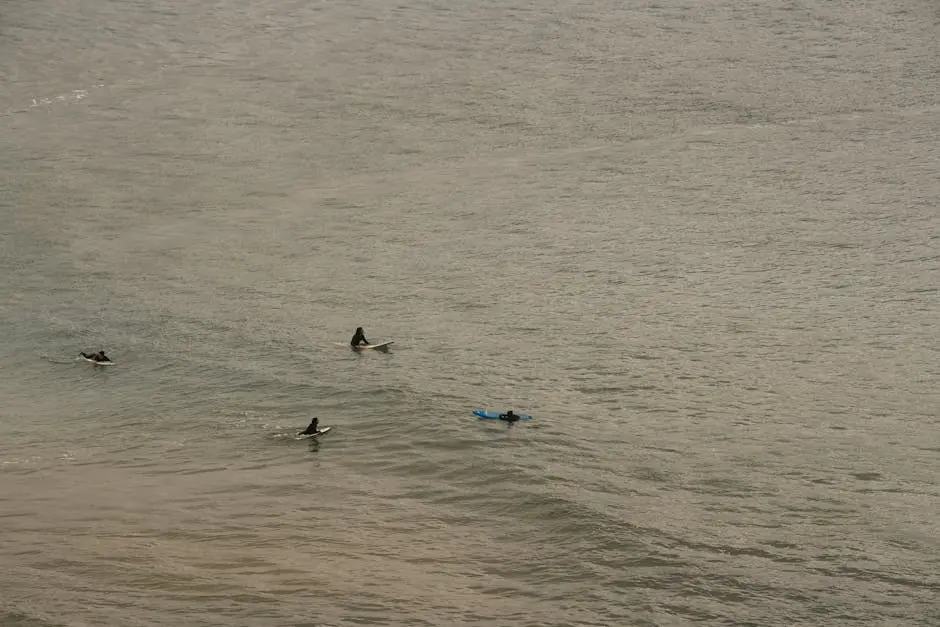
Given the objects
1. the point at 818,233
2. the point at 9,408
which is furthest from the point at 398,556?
the point at 818,233

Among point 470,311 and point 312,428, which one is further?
point 470,311

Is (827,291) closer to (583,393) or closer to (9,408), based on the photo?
(583,393)

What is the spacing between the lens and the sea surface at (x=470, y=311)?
84.6 feet

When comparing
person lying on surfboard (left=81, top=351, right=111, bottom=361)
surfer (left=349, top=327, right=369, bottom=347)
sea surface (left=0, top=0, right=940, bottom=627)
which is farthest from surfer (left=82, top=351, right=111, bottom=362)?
surfer (left=349, top=327, right=369, bottom=347)

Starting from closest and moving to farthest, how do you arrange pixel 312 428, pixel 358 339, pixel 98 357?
1. pixel 312 428
2. pixel 98 357
3. pixel 358 339

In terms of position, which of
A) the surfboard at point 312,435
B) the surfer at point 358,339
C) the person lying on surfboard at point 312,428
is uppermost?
the surfer at point 358,339

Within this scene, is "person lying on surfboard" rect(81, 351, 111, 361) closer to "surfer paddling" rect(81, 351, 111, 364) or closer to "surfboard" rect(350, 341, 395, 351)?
"surfer paddling" rect(81, 351, 111, 364)

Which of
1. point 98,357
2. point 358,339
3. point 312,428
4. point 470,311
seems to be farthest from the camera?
point 470,311

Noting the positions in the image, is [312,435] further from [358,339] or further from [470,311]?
[470,311]

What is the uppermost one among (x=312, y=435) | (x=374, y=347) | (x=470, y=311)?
(x=470, y=311)

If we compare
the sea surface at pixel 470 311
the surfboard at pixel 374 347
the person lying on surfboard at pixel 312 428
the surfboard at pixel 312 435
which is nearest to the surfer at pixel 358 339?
the surfboard at pixel 374 347

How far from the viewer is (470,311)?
4025 cm

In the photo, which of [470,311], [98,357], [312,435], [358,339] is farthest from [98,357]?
[470,311]

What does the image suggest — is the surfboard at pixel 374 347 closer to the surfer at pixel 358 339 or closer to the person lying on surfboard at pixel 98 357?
the surfer at pixel 358 339
